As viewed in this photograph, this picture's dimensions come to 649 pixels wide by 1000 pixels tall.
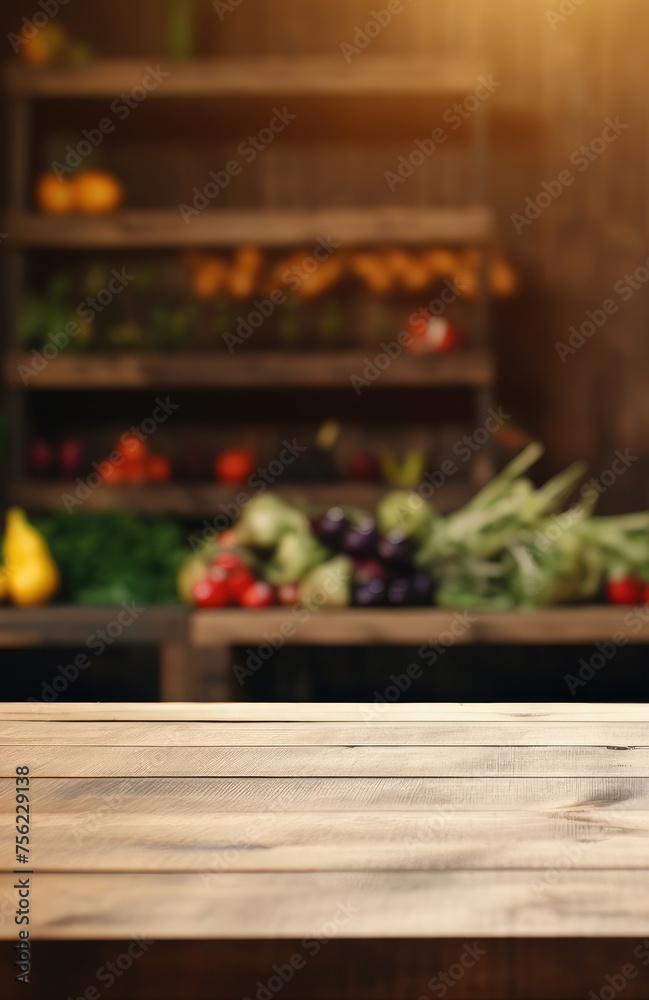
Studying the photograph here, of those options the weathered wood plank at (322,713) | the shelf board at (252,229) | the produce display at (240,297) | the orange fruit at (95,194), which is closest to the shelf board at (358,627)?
the weathered wood plank at (322,713)

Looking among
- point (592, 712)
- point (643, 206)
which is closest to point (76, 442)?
point (643, 206)

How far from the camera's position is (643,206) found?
9.12ft

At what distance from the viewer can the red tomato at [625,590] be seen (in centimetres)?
182

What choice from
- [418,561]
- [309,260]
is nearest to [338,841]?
[418,561]

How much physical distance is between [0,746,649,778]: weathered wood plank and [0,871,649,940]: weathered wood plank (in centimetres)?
Result: 17

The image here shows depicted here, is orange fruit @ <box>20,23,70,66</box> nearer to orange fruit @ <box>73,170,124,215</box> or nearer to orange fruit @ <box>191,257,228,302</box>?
orange fruit @ <box>73,170,124,215</box>

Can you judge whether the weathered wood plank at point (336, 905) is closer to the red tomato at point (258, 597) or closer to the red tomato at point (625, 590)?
the red tomato at point (258, 597)

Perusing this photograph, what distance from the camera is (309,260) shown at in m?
2.56

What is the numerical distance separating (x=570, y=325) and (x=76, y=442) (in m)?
1.56

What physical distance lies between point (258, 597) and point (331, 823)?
129 cm

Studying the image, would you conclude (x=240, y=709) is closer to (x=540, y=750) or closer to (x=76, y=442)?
(x=540, y=750)

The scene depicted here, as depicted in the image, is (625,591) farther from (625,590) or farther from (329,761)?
(329,761)

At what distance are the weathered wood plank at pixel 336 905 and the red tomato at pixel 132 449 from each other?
2163 mm

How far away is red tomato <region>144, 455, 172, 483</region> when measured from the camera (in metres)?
2.54
